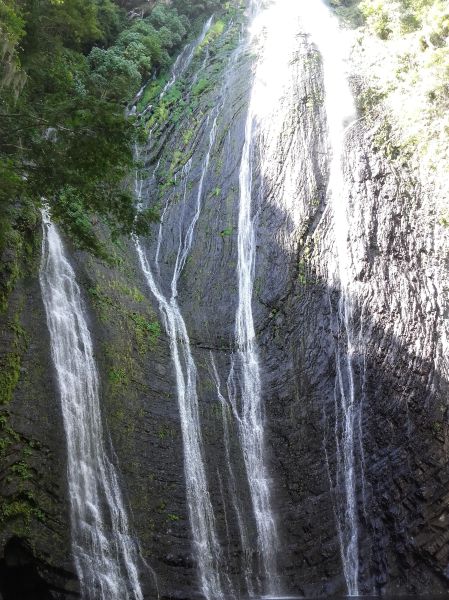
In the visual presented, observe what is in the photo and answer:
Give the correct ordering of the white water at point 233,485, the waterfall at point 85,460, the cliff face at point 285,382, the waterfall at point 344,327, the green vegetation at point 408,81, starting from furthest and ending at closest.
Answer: the green vegetation at point 408,81 → the waterfall at point 344,327 → the white water at point 233,485 → the cliff face at point 285,382 → the waterfall at point 85,460

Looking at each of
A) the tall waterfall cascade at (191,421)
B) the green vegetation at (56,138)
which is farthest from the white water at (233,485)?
the green vegetation at (56,138)

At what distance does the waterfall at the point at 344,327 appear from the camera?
9.18m

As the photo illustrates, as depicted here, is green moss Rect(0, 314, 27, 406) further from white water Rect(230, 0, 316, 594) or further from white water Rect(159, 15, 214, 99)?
white water Rect(159, 15, 214, 99)

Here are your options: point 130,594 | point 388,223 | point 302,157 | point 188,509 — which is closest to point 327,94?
point 302,157

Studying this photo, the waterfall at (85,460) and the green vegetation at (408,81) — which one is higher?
the green vegetation at (408,81)

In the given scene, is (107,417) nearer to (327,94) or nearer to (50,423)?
(50,423)

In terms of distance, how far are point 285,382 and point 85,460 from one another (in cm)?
445

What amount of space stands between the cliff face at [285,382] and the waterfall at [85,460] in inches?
8.0

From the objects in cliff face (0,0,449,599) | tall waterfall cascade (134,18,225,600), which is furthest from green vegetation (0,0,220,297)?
tall waterfall cascade (134,18,225,600)

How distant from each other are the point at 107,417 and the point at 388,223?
759cm

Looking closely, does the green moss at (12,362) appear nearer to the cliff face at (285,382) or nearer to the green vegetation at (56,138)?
the cliff face at (285,382)

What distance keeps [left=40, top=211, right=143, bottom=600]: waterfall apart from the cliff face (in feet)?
0.67

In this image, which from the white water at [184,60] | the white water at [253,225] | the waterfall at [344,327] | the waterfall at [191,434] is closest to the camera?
the waterfall at [191,434]

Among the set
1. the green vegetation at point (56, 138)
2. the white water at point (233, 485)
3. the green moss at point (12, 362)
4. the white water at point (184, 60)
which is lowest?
the white water at point (233, 485)
